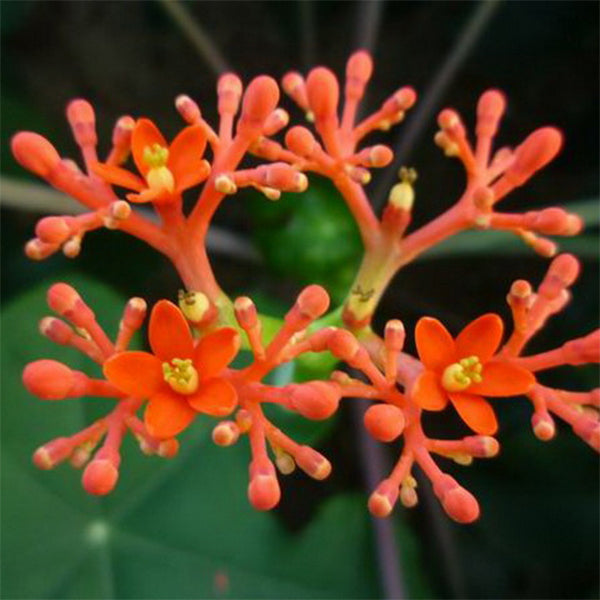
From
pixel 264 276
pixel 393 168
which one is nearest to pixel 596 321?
pixel 393 168

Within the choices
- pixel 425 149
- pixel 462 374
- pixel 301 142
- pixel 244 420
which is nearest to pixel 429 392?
pixel 462 374

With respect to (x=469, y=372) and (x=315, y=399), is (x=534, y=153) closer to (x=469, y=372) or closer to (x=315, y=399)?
(x=469, y=372)

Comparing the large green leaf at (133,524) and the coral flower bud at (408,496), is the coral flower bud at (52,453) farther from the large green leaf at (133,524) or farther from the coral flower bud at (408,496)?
the large green leaf at (133,524)

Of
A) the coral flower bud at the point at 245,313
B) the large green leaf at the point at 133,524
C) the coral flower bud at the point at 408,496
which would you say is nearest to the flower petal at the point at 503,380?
the coral flower bud at the point at 408,496

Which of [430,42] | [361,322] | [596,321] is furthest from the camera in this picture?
[430,42]

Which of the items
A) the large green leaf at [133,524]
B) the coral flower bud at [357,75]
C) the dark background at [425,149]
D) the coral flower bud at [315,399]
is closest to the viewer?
the coral flower bud at [315,399]

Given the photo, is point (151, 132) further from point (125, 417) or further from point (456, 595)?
point (456, 595)

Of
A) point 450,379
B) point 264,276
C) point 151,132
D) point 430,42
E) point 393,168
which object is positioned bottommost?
point 450,379
